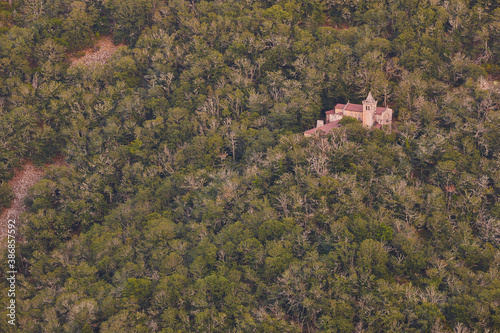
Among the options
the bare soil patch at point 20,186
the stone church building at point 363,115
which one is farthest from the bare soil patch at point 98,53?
the stone church building at point 363,115

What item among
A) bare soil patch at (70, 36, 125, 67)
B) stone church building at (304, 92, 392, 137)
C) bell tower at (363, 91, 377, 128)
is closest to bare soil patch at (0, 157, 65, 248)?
bare soil patch at (70, 36, 125, 67)

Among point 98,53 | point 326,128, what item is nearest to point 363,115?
point 326,128

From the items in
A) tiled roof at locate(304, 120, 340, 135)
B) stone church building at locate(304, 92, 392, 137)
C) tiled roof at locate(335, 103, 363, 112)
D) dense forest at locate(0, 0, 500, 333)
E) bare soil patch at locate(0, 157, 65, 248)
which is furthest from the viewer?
bare soil patch at locate(0, 157, 65, 248)

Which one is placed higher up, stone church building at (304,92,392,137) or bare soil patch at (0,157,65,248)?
stone church building at (304,92,392,137)

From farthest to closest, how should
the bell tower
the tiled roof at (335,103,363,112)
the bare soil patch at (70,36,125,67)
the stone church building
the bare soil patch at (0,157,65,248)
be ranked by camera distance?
the bare soil patch at (70,36,125,67) < the bare soil patch at (0,157,65,248) < the tiled roof at (335,103,363,112) < the stone church building < the bell tower

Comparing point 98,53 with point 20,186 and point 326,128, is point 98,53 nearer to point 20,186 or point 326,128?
point 20,186

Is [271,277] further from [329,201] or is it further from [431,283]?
[431,283]

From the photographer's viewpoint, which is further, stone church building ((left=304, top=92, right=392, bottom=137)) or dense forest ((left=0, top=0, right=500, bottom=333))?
stone church building ((left=304, top=92, right=392, bottom=137))

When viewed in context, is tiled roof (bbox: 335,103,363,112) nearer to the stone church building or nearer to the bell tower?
the stone church building
